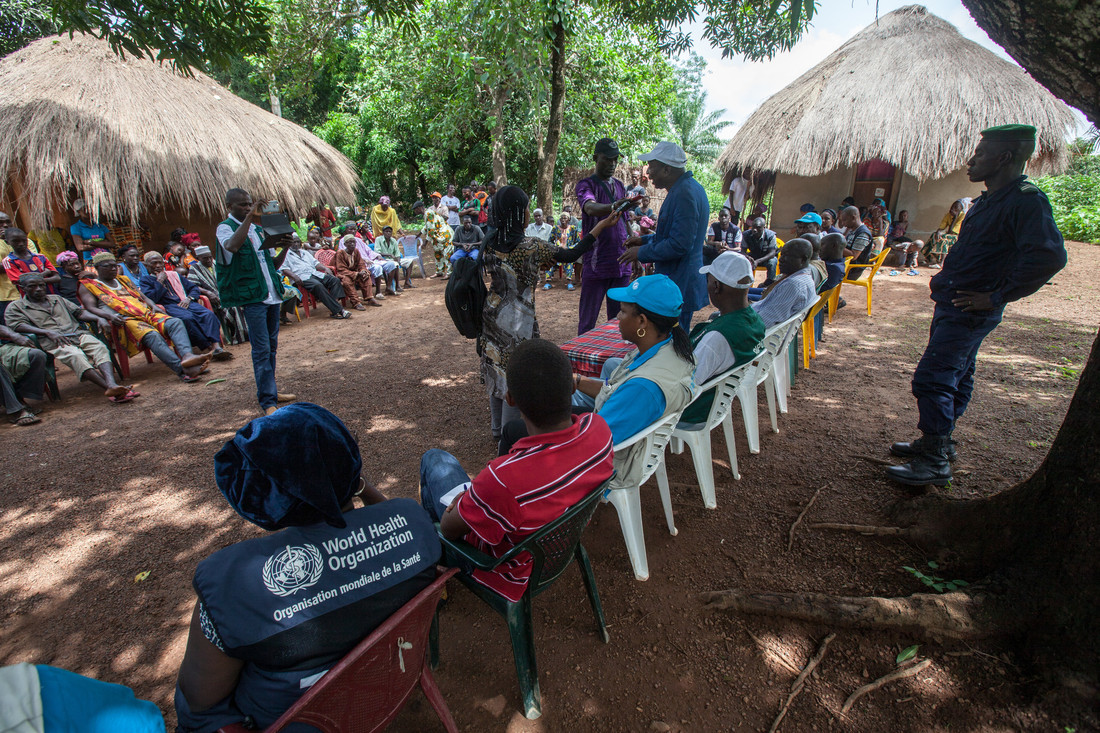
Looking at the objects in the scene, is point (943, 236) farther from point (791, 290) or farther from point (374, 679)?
point (374, 679)

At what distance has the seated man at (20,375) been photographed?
15.6 feet

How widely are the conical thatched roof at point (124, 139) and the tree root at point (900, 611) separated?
1030 centimetres

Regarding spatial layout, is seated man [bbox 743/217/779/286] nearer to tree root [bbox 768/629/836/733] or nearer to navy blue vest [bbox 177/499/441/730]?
tree root [bbox 768/629/836/733]

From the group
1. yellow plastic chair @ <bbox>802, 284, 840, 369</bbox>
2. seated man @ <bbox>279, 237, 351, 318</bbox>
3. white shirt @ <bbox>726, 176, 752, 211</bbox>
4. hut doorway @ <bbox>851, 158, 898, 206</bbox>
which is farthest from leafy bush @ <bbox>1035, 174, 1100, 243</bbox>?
seated man @ <bbox>279, 237, 351, 318</bbox>

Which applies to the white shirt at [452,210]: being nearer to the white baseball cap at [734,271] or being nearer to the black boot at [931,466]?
the white baseball cap at [734,271]

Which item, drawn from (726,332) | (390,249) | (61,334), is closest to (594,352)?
(726,332)

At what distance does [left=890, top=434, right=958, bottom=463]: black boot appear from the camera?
10.1ft

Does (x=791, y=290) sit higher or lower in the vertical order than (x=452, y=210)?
lower

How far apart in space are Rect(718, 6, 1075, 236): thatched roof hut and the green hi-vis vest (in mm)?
11239

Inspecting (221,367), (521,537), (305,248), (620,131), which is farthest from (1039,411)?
(620,131)

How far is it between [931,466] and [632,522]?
1.94 m

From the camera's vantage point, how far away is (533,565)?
5.72ft

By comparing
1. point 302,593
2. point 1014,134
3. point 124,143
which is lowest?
point 302,593

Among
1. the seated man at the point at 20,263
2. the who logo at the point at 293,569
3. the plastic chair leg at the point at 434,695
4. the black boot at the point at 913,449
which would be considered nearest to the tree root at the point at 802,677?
the plastic chair leg at the point at 434,695
